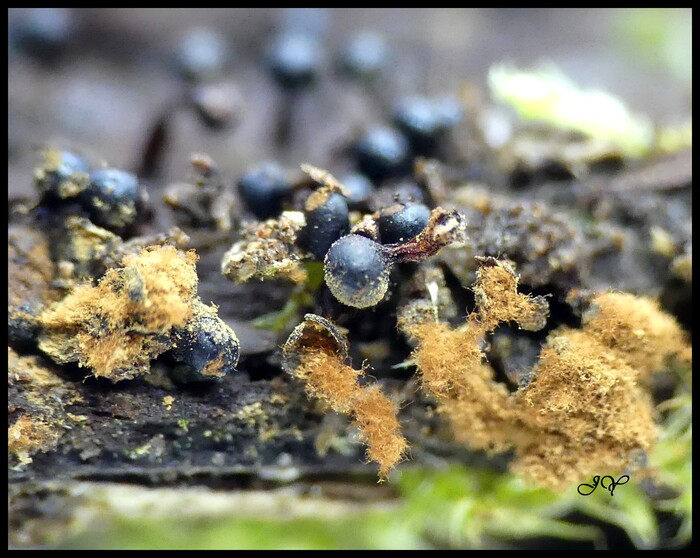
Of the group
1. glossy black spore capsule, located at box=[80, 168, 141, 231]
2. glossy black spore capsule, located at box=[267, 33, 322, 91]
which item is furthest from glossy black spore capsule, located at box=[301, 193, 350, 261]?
glossy black spore capsule, located at box=[267, 33, 322, 91]

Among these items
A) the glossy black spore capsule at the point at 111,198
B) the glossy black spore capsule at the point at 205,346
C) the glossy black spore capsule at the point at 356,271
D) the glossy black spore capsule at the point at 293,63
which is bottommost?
the glossy black spore capsule at the point at 205,346

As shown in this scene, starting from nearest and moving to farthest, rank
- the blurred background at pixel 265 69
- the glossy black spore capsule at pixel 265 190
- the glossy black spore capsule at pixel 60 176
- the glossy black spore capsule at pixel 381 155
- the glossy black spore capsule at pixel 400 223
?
the glossy black spore capsule at pixel 400 223
the glossy black spore capsule at pixel 60 176
the glossy black spore capsule at pixel 265 190
the glossy black spore capsule at pixel 381 155
the blurred background at pixel 265 69

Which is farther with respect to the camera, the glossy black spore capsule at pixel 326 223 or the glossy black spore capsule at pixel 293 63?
the glossy black spore capsule at pixel 293 63

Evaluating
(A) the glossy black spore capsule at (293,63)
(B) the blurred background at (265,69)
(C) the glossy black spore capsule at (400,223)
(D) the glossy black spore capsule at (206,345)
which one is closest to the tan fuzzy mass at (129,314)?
(D) the glossy black spore capsule at (206,345)

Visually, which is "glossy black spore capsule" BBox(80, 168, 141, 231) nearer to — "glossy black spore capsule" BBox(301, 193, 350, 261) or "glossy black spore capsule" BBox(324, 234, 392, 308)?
"glossy black spore capsule" BBox(301, 193, 350, 261)

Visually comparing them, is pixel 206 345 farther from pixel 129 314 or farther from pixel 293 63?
pixel 293 63

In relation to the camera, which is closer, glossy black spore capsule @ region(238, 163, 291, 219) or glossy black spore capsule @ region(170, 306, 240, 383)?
glossy black spore capsule @ region(170, 306, 240, 383)

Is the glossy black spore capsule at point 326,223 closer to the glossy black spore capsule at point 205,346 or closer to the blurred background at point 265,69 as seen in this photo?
the glossy black spore capsule at point 205,346
